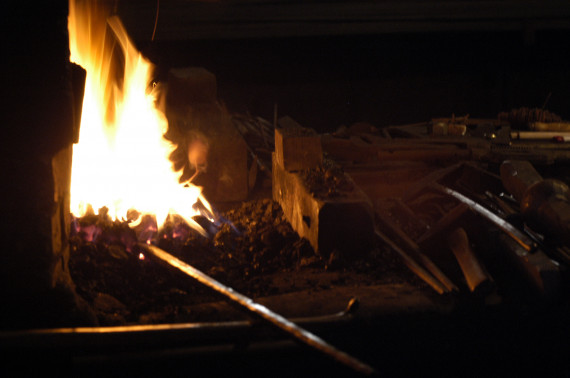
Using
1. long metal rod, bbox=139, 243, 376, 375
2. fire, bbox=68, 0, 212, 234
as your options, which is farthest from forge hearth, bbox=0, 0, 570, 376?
fire, bbox=68, 0, 212, 234

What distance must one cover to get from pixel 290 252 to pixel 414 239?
1191 millimetres

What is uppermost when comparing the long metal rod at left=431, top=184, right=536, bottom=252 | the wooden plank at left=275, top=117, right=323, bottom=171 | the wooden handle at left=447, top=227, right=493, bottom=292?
the wooden plank at left=275, top=117, right=323, bottom=171

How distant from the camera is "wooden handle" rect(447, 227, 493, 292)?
12.3ft

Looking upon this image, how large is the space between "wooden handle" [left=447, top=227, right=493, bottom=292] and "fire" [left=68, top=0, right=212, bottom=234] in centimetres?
214

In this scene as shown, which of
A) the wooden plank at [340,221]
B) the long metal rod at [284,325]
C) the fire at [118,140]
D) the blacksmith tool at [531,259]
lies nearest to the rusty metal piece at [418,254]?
the wooden plank at [340,221]

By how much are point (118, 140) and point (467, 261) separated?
3405 mm

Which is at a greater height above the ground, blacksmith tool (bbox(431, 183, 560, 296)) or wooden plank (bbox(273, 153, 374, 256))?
wooden plank (bbox(273, 153, 374, 256))

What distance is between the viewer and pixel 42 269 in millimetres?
3211

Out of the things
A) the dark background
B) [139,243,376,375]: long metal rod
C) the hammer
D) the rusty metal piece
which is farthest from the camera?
the dark background

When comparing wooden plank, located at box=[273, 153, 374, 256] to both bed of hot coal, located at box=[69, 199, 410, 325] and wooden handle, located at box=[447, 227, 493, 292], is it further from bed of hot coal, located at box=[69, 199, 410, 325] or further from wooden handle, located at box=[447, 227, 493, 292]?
wooden handle, located at box=[447, 227, 493, 292]

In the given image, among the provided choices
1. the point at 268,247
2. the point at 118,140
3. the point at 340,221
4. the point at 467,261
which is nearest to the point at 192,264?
the point at 268,247

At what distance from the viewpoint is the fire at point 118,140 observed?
483 cm

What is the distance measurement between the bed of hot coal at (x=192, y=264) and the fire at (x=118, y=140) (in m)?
0.35

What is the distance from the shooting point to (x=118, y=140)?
17.9ft
